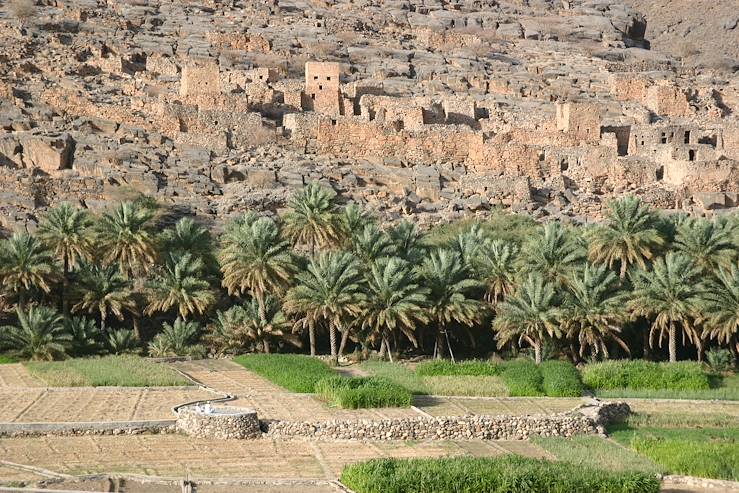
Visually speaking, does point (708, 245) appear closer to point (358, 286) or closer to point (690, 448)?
point (358, 286)

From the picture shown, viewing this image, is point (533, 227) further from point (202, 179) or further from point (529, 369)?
point (202, 179)

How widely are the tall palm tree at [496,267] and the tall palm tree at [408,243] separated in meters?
1.88

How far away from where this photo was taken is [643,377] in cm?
3272

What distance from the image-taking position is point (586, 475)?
835 inches

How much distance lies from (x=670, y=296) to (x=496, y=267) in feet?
17.8

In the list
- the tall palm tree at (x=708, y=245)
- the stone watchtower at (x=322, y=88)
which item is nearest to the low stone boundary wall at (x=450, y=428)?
the tall palm tree at (x=708, y=245)

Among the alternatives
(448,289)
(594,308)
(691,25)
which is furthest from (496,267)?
(691,25)

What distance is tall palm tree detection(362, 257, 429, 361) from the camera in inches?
1374

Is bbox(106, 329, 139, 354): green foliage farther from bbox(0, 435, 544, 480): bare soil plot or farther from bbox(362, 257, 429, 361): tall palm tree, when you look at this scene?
bbox(0, 435, 544, 480): bare soil plot

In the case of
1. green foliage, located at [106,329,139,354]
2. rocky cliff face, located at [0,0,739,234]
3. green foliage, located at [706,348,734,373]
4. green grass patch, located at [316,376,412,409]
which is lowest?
green foliage, located at [706,348,734,373]

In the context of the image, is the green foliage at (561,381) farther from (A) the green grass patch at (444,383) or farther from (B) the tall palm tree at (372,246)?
(B) the tall palm tree at (372,246)

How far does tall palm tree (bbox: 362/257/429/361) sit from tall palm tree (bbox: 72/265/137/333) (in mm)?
7303

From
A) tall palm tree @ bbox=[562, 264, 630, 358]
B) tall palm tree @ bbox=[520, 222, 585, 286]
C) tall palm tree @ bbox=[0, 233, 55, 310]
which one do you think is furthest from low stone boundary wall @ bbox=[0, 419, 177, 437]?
tall palm tree @ bbox=[520, 222, 585, 286]

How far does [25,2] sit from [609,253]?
3798 cm
